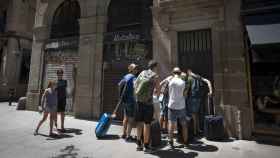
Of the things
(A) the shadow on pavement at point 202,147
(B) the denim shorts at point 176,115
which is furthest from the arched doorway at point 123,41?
(A) the shadow on pavement at point 202,147

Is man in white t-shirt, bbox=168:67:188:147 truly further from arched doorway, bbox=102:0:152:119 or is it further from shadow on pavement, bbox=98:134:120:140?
arched doorway, bbox=102:0:152:119

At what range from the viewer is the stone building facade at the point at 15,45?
16234 millimetres

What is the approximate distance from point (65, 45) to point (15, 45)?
382 inches

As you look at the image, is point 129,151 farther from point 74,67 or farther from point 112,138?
point 74,67

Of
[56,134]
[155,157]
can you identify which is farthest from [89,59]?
[155,157]

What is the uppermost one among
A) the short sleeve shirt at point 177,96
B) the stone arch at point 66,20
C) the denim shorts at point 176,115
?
the stone arch at point 66,20

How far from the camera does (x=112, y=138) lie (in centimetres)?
563

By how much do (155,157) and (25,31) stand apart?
18.1 metres

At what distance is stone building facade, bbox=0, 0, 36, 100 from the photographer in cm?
1623

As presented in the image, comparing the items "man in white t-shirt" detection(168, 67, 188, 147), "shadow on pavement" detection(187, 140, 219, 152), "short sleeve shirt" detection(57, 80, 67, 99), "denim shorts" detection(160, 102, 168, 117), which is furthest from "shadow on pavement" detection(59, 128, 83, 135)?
"shadow on pavement" detection(187, 140, 219, 152)

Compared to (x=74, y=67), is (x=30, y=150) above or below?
below

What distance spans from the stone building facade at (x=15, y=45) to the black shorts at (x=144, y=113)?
15.6 meters

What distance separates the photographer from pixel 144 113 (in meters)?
4.35

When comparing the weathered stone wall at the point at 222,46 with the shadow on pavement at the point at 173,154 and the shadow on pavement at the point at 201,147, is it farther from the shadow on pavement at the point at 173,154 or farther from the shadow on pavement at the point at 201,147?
the shadow on pavement at the point at 173,154
